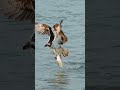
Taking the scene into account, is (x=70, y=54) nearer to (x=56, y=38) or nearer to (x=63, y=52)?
(x=63, y=52)

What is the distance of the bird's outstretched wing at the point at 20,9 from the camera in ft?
7.29

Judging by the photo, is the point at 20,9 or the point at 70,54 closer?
the point at 70,54

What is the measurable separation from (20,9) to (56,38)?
285mm

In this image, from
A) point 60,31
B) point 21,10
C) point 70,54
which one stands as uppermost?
point 21,10

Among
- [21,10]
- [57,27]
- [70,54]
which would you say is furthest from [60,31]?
[21,10]

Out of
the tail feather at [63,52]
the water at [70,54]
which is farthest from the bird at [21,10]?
the tail feather at [63,52]

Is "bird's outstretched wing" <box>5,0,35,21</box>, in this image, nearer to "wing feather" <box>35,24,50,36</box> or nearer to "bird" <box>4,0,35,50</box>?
"bird" <box>4,0,35,50</box>

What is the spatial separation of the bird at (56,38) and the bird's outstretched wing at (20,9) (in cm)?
14

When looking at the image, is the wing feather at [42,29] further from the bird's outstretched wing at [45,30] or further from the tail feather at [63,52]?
the tail feather at [63,52]

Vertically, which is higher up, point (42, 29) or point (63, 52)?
point (42, 29)

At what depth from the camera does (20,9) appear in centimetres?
226

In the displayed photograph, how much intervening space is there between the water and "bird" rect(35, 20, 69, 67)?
23 millimetres
